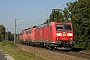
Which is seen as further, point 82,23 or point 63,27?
point 82,23

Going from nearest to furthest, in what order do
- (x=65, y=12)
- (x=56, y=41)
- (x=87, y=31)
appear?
(x=56, y=41), (x=87, y=31), (x=65, y=12)

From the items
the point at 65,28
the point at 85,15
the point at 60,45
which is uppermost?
the point at 85,15

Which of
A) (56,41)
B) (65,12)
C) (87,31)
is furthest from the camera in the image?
(65,12)

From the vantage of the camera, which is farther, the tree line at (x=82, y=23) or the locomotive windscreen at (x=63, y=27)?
the tree line at (x=82, y=23)

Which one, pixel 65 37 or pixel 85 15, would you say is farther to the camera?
pixel 85 15

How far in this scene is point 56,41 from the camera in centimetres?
2970

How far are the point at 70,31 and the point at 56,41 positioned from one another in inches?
85.7

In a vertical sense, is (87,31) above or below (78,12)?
below

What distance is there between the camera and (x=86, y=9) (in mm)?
39781

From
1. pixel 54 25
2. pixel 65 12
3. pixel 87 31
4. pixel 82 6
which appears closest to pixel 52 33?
pixel 54 25

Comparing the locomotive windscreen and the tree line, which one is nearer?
the locomotive windscreen

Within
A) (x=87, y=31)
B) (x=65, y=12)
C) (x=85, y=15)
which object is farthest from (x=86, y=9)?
(x=65, y=12)

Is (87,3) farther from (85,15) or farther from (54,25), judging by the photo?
(54,25)

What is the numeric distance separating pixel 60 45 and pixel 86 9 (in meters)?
Result: 11.9
